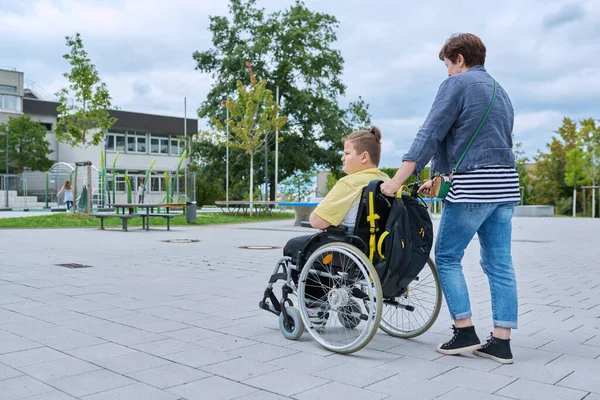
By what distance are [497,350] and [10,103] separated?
2293 inches

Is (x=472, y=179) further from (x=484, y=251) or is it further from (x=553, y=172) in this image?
(x=553, y=172)

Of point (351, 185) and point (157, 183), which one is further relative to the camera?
point (157, 183)

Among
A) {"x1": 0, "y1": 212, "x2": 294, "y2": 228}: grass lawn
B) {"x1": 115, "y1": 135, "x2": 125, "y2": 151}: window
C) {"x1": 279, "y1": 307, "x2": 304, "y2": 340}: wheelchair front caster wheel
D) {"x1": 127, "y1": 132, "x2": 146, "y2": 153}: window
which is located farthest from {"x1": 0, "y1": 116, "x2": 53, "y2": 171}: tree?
{"x1": 279, "y1": 307, "x2": 304, "y2": 340}: wheelchair front caster wheel

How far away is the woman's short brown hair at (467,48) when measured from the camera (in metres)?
3.65

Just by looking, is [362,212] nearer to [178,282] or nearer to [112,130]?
[178,282]

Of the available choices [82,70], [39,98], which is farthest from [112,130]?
[82,70]

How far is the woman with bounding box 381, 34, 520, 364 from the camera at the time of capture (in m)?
3.52

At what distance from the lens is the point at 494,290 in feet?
11.9

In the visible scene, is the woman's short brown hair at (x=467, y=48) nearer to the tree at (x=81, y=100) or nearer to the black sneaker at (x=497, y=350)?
the black sneaker at (x=497, y=350)

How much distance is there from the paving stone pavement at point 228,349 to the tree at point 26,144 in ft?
150

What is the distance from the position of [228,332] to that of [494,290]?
1.74 m

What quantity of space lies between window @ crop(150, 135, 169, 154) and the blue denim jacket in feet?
187

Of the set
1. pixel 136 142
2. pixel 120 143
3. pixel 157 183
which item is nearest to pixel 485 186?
pixel 157 183

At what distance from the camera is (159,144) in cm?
5900
